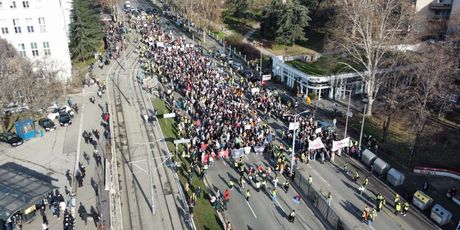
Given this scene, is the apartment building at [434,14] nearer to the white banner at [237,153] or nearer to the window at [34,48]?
the white banner at [237,153]

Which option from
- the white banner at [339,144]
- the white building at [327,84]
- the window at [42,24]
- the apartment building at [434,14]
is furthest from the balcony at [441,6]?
the window at [42,24]

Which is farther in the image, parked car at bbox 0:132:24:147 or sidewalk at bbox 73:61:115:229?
parked car at bbox 0:132:24:147

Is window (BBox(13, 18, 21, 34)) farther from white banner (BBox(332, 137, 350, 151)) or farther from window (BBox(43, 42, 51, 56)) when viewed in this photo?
white banner (BBox(332, 137, 350, 151))

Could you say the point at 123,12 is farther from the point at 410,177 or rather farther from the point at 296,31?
the point at 410,177

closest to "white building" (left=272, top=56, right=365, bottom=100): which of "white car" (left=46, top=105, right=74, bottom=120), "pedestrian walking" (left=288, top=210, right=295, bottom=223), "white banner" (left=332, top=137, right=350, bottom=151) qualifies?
"white banner" (left=332, top=137, right=350, bottom=151)

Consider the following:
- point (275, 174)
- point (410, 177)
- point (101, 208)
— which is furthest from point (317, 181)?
point (101, 208)
